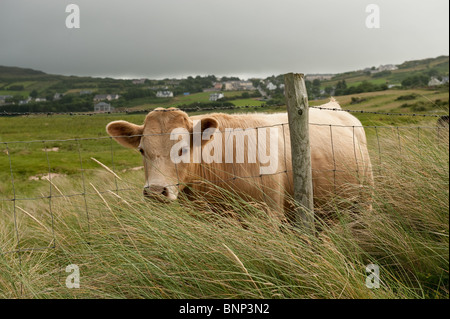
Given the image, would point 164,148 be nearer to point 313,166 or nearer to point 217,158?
point 217,158

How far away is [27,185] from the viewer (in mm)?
20219

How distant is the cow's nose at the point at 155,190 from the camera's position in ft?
14.8

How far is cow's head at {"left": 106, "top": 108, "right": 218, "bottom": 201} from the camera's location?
15.2ft

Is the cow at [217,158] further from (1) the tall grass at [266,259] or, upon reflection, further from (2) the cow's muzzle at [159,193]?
(1) the tall grass at [266,259]

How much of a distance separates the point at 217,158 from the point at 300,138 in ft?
4.80

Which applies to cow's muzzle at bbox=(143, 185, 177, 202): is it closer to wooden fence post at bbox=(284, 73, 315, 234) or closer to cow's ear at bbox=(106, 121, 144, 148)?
cow's ear at bbox=(106, 121, 144, 148)

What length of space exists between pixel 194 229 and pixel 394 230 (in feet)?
6.88

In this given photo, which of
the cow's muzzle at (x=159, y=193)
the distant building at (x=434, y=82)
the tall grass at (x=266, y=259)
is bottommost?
the tall grass at (x=266, y=259)

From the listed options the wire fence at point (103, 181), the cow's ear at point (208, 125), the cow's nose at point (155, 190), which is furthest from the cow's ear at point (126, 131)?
the cow's nose at point (155, 190)

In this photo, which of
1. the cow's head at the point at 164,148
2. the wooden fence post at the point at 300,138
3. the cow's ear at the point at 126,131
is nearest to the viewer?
the wooden fence post at the point at 300,138

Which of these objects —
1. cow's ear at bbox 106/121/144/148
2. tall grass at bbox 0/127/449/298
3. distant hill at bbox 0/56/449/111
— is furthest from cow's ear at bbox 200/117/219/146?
distant hill at bbox 0/56/449/111

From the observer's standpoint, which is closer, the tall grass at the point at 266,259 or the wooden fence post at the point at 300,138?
the tall grass at the point at 266,259
